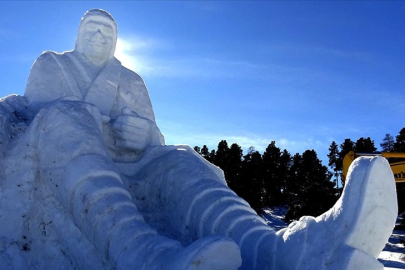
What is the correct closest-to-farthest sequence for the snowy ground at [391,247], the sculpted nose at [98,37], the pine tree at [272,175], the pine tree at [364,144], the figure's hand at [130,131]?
the figure's hand at [130,131], the sculpted nose at [98,37], the snowy ground at [391,247], the pine tree at [364,144], the pine tree at [272,175]

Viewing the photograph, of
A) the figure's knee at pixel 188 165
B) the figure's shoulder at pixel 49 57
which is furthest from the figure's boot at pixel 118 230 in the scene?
the figure's shoulder at pixel 49 57

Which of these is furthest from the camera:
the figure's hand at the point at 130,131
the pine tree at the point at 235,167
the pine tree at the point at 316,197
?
the pine tree at the point at 235,167

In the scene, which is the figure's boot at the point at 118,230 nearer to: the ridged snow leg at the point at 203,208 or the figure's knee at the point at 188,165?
the ridged snow leg at the point at 203,208

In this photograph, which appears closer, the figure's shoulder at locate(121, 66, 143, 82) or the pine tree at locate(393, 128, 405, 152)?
the figure's shoulder at locate(121, 66, 143, 82)

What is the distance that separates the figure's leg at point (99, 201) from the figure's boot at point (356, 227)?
0.45 m

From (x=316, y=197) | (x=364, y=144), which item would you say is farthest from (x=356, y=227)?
(x=364, y=144)

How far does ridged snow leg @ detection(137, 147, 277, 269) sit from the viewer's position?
3182 mm

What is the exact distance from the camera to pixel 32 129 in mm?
3980

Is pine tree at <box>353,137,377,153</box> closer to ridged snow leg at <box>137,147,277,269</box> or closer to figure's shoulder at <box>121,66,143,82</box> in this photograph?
figure's shoulder at <box>121,66,143,82</box>

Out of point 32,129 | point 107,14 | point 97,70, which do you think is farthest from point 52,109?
point 107,14

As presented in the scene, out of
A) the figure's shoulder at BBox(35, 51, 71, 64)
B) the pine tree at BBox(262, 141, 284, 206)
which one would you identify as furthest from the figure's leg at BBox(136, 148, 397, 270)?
the pine tree at BBox(262, 141, 284, 206)

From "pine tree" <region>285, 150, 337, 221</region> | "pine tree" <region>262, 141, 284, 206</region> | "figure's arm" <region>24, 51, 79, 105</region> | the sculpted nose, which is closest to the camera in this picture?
"figure's arm" <region>24, 51, 79, 105</region>

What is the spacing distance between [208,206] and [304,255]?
0.94 metres

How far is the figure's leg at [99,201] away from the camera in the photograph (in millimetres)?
2660
